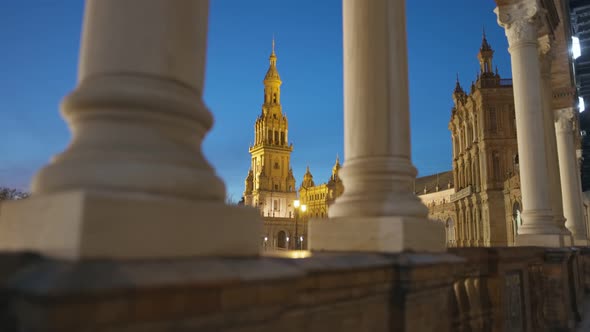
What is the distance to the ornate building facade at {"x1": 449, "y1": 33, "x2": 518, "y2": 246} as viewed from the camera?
46.6 metres

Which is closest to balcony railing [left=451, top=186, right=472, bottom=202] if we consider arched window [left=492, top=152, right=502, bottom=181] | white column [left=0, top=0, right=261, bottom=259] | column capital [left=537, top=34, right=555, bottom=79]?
arched window [left=492, top=152, right=502, bottom=181]

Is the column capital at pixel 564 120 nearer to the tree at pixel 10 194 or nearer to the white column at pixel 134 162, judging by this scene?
the white column at pixel 134 162

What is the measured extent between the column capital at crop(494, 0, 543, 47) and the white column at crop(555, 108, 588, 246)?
37.9 ft

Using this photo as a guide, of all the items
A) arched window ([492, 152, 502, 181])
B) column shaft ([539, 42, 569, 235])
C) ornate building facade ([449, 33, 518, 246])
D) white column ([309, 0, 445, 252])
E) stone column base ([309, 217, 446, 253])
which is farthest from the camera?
arched window ([492, 152, 502, 181])

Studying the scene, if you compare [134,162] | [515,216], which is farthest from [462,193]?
[134,162]

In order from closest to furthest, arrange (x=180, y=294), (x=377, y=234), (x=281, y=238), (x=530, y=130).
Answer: (x=180, y=294), (x=377, y=234), (x=530, y=130), (x=281, y=238)

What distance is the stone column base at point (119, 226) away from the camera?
2219mm

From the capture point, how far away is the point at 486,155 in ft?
158

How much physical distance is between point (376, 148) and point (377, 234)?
111 cm

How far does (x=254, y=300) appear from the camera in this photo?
250 centimetres

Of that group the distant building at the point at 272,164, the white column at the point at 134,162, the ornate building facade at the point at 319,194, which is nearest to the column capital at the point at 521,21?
the white column at the point at 134,162

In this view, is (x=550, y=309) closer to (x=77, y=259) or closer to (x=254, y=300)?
(x=254, y=300)

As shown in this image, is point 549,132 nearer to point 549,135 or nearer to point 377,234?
point 549,135

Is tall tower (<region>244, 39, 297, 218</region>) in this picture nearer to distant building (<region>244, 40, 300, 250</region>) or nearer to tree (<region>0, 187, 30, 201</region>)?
distant building (<region>244, 40, 300, 250</region>)
